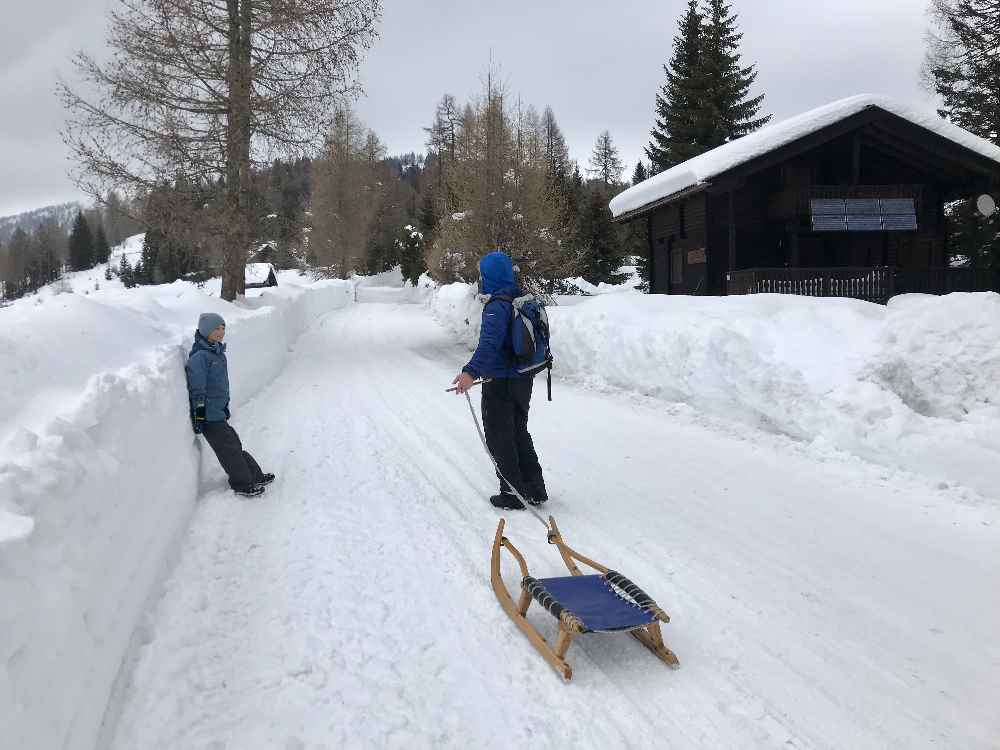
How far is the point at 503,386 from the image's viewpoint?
5.05 meters

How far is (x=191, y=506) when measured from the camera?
514 cm

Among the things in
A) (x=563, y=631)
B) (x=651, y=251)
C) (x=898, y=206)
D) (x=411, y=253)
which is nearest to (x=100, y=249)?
(x=411, y=253)

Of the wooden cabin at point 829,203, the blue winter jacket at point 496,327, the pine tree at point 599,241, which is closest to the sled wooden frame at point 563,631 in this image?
the blue winter jacket at point 496,327

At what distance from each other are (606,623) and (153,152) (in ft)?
45.8

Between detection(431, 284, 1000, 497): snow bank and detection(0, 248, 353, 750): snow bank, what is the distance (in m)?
5.76

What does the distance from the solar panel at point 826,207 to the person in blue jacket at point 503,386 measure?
46.8 ft

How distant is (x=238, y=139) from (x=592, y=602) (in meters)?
13.4

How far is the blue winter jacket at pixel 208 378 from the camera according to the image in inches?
220

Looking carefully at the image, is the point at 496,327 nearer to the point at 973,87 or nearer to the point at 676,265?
the point at 676,265

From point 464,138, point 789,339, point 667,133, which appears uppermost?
point 667,133

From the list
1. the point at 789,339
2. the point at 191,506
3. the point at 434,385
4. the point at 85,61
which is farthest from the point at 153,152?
the point at 789,339

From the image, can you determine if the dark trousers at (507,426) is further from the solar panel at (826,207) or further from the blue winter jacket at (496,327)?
the solar panel at (826,207)

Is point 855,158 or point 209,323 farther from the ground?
point 855,158

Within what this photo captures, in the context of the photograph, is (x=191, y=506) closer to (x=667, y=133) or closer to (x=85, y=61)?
(x=85, y=61)
